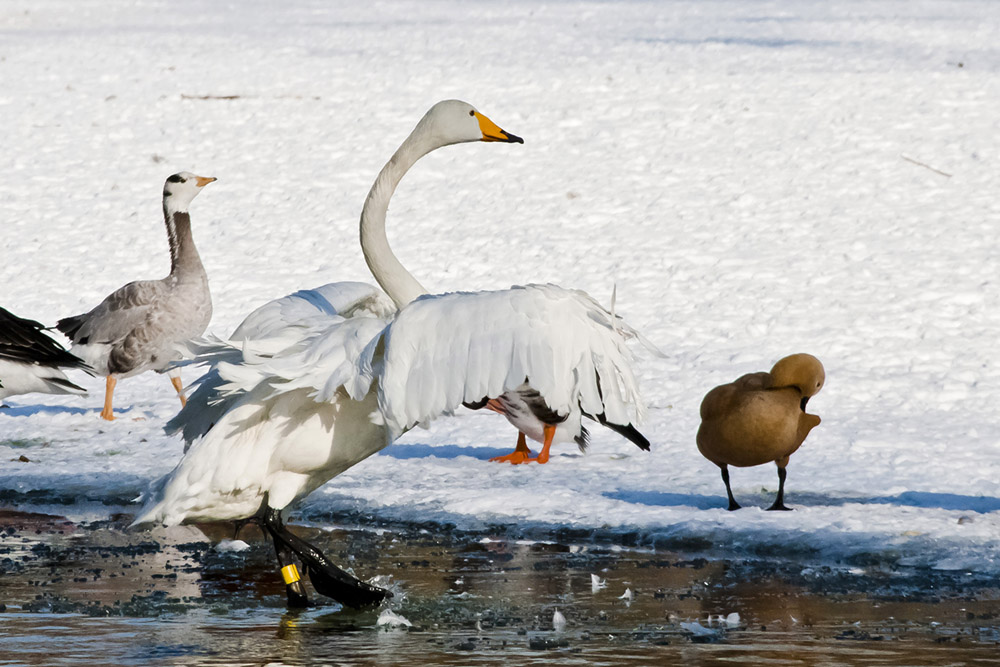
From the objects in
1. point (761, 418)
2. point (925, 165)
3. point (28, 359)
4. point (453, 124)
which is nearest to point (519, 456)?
point (761, 418)

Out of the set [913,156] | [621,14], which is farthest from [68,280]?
[621,14]

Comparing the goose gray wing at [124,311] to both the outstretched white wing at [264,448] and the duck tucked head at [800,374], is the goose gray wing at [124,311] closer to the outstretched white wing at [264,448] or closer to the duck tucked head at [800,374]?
the outstretched white wing at [264,448]

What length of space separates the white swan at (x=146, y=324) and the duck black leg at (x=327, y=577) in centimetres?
481

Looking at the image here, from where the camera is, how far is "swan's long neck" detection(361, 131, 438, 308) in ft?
22.2

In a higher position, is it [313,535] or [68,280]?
[68,280]

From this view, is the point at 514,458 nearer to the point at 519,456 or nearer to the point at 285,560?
the point at 519,456

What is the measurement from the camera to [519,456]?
8.70 meters

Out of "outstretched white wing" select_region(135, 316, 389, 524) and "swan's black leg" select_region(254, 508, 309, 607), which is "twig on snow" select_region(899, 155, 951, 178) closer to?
"outstretched white wing" select_region(135, 316, 389, 524)

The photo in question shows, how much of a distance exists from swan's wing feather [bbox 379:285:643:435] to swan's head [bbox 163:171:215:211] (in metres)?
6.44

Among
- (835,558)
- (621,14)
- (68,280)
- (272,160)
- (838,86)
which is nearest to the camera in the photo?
(835,558)

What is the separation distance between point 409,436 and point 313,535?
2.58m

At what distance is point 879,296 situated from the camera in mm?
12250

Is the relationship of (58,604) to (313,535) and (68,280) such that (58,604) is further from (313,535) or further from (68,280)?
(68,280)

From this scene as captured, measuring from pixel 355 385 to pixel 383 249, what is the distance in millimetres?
1823
